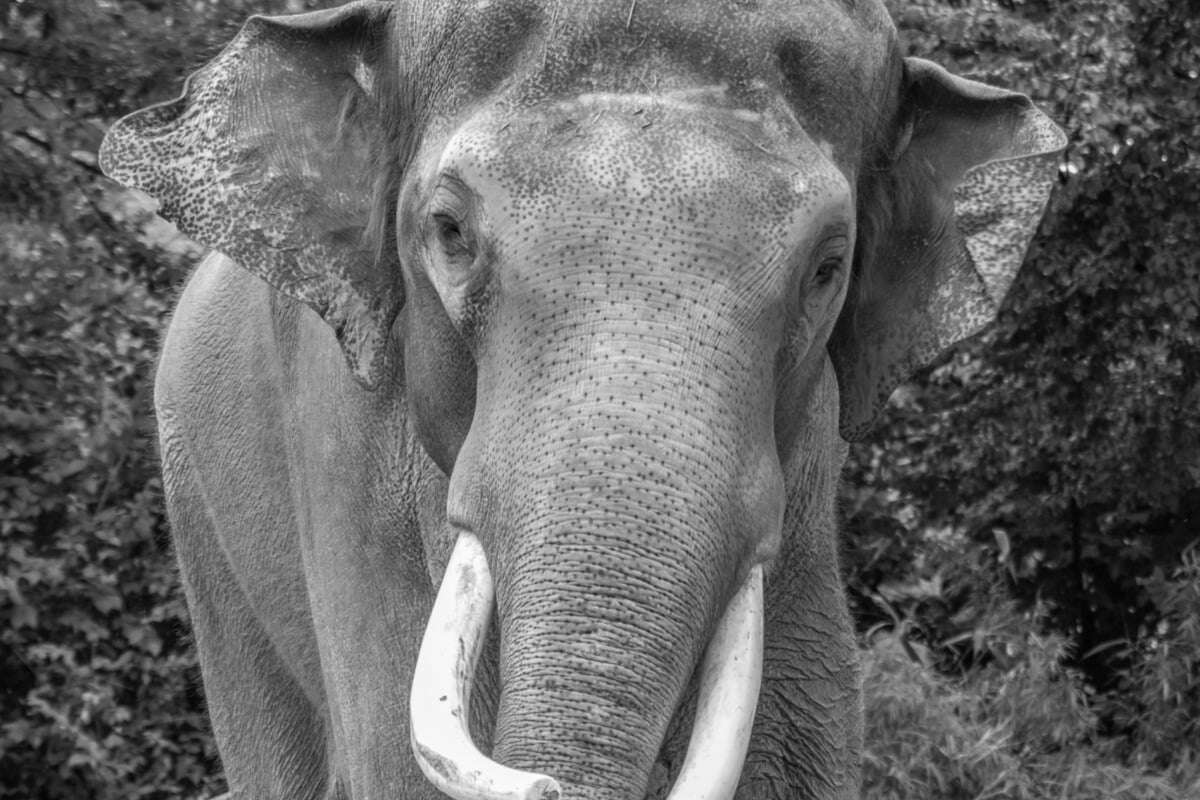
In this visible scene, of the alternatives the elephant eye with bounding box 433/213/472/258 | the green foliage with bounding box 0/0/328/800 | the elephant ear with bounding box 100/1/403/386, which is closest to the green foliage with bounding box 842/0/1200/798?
the green foliage with bounding box 0/0/328/800

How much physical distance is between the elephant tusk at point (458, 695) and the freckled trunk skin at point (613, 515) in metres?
0.06

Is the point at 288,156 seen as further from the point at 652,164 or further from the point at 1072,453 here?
the point at 1072,453

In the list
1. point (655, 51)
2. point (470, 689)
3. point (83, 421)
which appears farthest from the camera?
point (83, 421)

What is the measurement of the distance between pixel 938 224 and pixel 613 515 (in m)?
1.16

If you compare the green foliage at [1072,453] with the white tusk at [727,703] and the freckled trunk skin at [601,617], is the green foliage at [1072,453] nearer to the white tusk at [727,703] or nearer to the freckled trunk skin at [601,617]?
the white tusk at [727,703]

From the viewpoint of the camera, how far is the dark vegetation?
26.1 feet

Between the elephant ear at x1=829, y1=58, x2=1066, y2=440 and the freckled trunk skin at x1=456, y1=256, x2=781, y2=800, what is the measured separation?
2.44ft

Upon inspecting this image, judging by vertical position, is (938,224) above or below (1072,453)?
above

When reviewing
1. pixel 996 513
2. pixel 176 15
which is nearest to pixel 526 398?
pixel 176 15

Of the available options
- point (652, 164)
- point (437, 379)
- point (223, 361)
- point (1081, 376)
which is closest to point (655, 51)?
point (652, 164)

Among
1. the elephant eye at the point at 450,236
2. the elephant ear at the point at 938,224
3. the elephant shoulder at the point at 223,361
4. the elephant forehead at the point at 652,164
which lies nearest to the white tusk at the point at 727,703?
the elephant forehead at the point at 652,164

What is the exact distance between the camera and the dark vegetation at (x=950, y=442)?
7957 mm

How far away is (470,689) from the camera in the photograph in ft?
11.4

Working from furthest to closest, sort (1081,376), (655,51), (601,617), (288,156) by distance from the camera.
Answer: (1081,376), (288,156), (655,51), (601,617)
